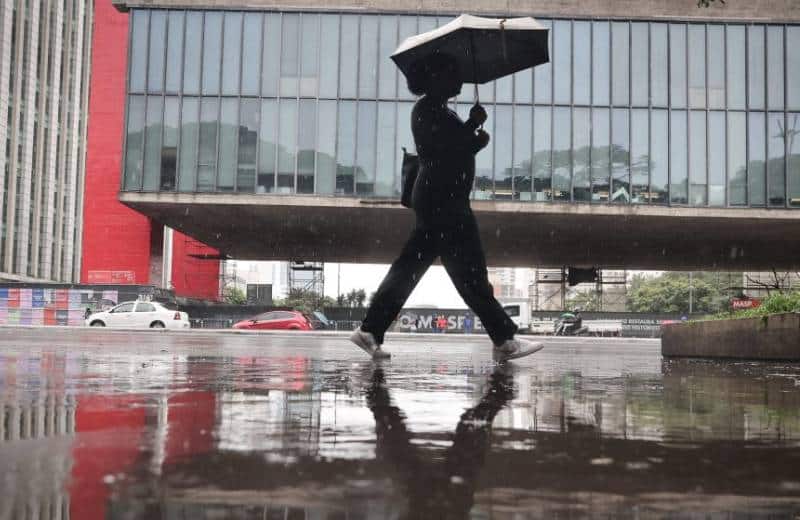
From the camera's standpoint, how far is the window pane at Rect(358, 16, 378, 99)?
3203 cm

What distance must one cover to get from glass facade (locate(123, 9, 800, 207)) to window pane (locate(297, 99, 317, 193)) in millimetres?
69

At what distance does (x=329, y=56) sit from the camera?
32.0m

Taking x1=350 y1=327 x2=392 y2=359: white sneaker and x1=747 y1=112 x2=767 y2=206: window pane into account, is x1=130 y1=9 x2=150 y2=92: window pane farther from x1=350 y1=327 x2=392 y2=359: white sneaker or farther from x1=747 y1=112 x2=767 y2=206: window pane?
x1=350 y1=327 x2=392 y2=359: white sneaker

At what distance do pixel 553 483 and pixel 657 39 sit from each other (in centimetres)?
3370

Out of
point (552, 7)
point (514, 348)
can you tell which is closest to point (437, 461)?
point (514, 348)

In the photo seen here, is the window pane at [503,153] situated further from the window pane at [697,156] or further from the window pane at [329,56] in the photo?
the window pane at [697,156]

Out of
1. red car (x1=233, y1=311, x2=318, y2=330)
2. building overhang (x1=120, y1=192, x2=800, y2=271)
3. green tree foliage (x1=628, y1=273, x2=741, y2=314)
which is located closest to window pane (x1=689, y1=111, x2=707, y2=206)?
building overhang (x1=120, y1=192, x2=800, y2=271)

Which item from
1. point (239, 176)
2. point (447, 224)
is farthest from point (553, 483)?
point (239, 176)

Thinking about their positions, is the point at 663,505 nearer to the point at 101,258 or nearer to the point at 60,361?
the point at 60,361

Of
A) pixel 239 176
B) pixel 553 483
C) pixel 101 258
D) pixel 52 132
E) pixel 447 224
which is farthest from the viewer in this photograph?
pixel 52 132

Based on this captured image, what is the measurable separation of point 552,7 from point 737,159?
402 inches

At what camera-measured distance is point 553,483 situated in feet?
5.41

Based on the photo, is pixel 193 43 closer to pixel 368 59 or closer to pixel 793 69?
pixel 368 59

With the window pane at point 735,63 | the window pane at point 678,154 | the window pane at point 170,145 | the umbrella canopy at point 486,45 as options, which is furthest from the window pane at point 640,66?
the umbrella canopy at point 486,45
